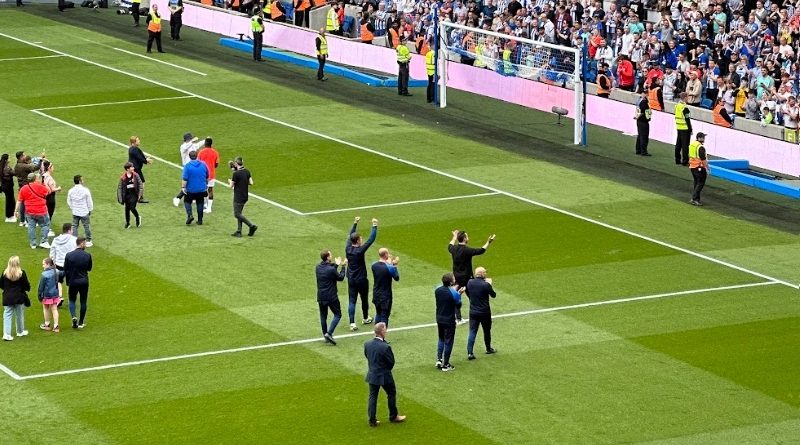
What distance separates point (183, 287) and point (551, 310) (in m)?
7.10

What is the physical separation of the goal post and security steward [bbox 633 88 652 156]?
184 centimetres

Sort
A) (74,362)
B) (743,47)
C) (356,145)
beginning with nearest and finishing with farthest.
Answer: (74,362) < (356,145) < (743,47)

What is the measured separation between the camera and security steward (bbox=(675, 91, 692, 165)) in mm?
41562

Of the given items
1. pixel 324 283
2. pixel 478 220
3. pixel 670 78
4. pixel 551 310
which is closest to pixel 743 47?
pixel 670 78

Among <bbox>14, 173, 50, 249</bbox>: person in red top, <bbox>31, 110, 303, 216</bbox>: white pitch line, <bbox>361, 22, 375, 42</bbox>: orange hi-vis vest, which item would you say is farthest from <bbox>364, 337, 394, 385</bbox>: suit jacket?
<bbox>361, 22, 375, 42</bbox>: orange hi-vis vest

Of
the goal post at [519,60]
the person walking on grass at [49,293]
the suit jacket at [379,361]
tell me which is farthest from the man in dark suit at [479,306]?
the goal post at [519,60]

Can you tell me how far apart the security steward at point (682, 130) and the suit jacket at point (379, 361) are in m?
20.5

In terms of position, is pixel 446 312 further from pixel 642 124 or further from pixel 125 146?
pixel 125 146

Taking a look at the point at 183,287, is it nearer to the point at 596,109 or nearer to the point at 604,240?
the point at 604,240

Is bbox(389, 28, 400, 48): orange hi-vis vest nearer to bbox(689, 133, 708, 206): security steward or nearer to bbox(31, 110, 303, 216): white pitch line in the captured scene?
bbox(31, 110, 303, 216): white pitch line

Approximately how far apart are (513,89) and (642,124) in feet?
26.7

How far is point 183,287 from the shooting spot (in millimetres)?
30688

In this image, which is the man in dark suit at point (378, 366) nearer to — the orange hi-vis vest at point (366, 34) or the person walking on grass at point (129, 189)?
the person walking on grass at point (129, 189)

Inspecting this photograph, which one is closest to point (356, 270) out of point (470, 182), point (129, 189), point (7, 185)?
point (129, 189)
